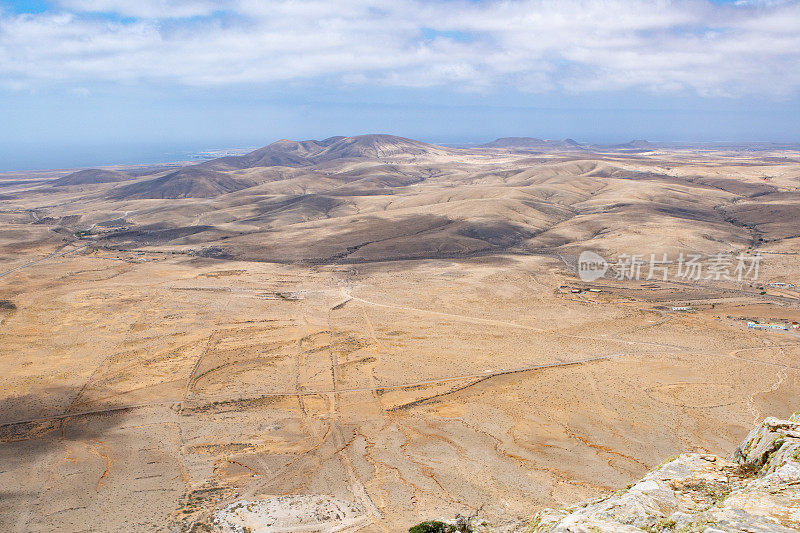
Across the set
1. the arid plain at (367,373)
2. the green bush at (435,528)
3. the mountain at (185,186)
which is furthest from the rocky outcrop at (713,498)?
the mountain at (185,186)

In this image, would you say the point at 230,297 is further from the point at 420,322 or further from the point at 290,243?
the point at 290,243

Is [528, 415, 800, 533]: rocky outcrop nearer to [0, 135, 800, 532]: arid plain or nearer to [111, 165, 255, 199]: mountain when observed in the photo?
[0, 135, 800, 532]: arid plain

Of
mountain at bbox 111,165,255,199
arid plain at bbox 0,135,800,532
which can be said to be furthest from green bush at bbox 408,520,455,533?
mountain at bbox 111,165,255,199

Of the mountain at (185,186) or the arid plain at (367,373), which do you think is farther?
the mountain at (185,186)

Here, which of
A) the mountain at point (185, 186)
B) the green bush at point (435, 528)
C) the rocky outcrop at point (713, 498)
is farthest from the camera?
the mountain at point (185, 186)

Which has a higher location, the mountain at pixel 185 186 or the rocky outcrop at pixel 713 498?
the mountain at pixel 185 186

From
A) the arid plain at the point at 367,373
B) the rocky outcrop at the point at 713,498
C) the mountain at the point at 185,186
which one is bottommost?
the arid plain at the point at 367,373

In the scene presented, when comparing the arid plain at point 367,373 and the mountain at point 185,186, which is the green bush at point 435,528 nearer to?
the arid plain at point 367,373

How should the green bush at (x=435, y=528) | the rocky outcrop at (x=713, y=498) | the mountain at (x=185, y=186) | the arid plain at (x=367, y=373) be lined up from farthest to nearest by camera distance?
the mountain at (x=185, y=186), the arid plain at (x=367, y=373), the green bush at (x=435, y=528), the rocky outcrop at (x=713, y=498)
